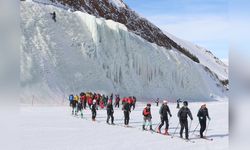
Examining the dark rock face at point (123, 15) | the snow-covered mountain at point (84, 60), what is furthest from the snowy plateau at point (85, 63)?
the dark rock face at point (123, 15)

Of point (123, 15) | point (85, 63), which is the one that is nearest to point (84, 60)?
point (85, 63)

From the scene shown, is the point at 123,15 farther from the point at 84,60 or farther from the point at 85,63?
the point at 85,63

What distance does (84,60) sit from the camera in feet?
180

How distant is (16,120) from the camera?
3000 mm

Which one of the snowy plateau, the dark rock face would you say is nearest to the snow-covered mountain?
the snowy plateau

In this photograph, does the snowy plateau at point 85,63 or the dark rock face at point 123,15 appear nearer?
the snowy plateau at point 85,63

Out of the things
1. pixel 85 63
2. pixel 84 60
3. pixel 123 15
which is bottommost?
pixel 85 63

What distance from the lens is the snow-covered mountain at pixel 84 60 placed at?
48656 millimetres

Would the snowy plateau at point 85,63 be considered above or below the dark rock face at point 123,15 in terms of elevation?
below

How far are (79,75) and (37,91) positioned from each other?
823 cm

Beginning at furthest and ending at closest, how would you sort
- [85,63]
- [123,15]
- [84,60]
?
[123,15], [84,60], [85,63]

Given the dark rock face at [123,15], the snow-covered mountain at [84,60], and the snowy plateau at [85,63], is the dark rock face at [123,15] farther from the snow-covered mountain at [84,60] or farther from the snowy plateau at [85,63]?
the snow-covered mountain at [84,60]

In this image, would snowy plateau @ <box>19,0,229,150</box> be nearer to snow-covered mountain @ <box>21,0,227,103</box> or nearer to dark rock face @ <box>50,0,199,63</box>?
snow-covered mountain @ <box>21,0,227,103</box>

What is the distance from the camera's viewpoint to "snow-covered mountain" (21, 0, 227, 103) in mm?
48656
